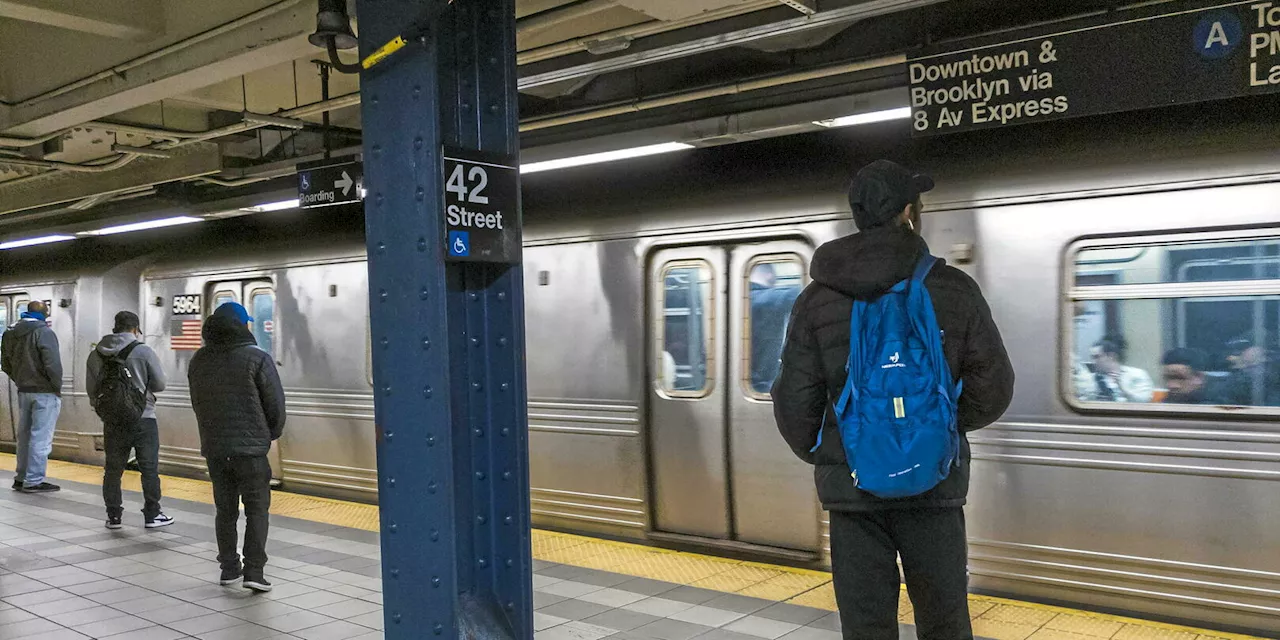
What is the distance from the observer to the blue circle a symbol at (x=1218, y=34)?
155 inches

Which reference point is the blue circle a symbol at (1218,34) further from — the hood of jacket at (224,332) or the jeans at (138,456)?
the jeans at (138,456)

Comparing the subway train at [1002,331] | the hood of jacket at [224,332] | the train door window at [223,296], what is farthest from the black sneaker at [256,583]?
the train door window at [223,296]

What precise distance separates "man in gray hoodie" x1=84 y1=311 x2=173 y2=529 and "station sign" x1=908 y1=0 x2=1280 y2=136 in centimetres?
638

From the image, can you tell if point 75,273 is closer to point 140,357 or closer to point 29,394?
point 29,394

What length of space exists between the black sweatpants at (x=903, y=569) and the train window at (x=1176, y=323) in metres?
2.46

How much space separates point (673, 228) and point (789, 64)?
53.0 inches

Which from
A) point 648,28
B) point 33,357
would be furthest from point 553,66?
point 33,357

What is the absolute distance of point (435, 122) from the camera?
256cm

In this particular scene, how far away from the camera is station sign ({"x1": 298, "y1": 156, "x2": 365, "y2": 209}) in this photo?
23.0 feet

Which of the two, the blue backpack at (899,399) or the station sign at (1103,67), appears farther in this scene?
the station sign at (1103,67)

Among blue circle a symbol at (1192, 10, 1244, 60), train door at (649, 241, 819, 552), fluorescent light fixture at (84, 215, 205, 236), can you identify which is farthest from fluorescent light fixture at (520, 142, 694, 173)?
fluorescent light fixture at (84, 215, 205, 236)

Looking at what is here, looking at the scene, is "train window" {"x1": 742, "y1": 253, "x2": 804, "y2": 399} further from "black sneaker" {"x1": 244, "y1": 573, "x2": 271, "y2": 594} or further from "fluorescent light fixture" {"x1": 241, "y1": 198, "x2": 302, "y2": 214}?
"fluorescent light fixture" {"x1": 241, "y1": 198, "x2": 302, "y2": 214}

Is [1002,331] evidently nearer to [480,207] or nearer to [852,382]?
[852,382]

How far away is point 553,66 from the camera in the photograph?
Answer: 6418 mm
